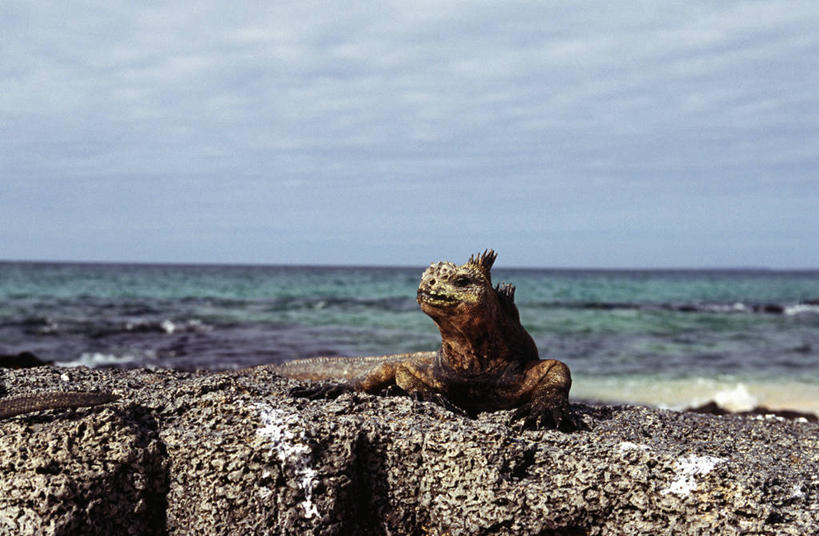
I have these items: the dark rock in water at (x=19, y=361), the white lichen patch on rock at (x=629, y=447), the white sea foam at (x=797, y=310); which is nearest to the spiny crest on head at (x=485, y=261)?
the white lichen patch on rock at (x=629, y=447)

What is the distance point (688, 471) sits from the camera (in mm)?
2941

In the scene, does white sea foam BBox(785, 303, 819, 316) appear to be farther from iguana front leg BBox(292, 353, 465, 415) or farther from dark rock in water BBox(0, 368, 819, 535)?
dark rock in water BBox(0, 368, 819, 535)

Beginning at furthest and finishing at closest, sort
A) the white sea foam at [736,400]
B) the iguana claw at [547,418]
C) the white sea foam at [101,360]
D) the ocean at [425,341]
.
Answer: the white sea foam at [101,360]
the ocean at [425,341]
the white sea foam at [736,400]
the iguana claw at [547,418]

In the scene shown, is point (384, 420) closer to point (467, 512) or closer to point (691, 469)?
point (467, 512)

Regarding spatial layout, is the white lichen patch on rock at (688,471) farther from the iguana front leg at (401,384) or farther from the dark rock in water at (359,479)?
the iguana front leg at (401,384)

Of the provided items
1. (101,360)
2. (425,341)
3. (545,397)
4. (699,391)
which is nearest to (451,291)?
(545,397)

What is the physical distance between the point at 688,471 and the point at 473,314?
1370 millimetres

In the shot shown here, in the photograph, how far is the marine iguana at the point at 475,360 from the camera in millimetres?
3793

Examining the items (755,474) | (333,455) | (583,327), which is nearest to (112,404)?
(333,455)

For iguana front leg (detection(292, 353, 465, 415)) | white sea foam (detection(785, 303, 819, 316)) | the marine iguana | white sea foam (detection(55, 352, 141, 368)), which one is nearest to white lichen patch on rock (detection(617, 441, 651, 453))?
the marine iguana

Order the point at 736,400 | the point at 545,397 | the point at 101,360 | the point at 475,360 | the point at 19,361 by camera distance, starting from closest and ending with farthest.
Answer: the point at 545,397 < the point at 475,360 < the point at 19,361 < the point at 736,400 < the point at 101,360

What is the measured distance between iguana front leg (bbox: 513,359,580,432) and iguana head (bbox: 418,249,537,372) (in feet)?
0.58

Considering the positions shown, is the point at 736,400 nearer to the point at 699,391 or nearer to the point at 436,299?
the point at 699,391

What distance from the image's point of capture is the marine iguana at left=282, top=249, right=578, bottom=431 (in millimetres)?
3793
